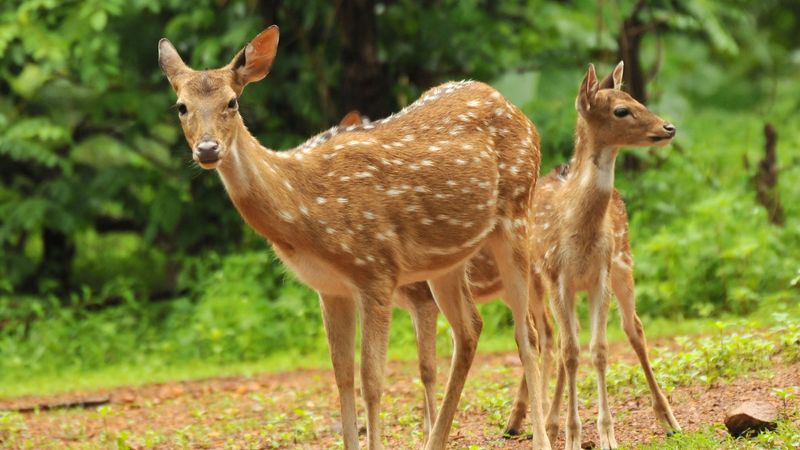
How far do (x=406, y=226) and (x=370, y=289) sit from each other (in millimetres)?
483

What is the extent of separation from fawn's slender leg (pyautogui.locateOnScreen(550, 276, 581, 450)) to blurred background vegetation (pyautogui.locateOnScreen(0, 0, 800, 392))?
13.9 ft

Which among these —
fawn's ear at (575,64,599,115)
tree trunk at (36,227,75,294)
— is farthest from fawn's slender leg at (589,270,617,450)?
tree trunk at (36,227,75,294)

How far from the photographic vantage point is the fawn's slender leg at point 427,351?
8242 millimetres

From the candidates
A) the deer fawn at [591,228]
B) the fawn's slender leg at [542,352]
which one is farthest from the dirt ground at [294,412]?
the deer fawn at [591,228]

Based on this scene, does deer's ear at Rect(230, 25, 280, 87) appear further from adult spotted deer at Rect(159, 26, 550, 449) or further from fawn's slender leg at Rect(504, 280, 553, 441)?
fawn's slender leg at Rect(504, 280, 553, 441)

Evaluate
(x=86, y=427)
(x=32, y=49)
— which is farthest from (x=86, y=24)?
(x=86, y=427)

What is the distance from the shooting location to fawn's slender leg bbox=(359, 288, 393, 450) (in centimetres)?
707

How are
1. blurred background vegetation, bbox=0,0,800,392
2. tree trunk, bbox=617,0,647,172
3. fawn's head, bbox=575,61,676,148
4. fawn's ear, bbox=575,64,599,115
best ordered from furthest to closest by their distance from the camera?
tree trunk, bbox=617,0,647,172, blurred background vegetation, bbox=0,0,800,392, fawn's ear, bbox=575,64,599,115, fawn's head, bbox=575,61,676,148

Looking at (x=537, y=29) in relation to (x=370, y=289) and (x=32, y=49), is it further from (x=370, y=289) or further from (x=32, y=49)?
(x=370, y=289)

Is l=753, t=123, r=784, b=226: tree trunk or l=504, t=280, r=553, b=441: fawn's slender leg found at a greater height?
l=753, t=123, r=784, b=226: tree trunk

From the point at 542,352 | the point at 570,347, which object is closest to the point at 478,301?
the point at 542,352

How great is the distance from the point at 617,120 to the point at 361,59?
6036mm

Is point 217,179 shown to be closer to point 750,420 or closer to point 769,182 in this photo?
A: point 769,182

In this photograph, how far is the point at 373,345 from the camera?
7.10 meters
